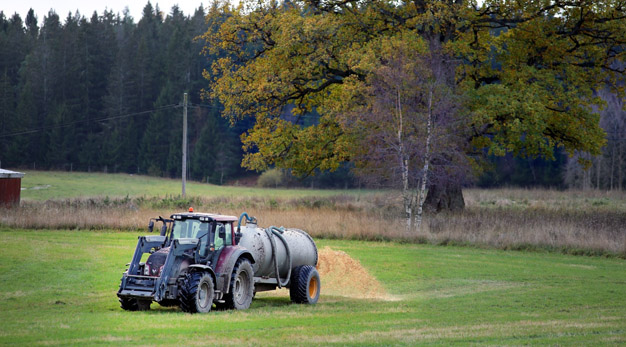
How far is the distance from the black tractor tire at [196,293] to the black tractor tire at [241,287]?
66cm

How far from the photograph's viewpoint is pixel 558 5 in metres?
38.3

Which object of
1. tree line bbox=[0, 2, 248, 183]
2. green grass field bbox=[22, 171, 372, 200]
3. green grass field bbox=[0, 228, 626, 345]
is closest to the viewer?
green grass field bbox=[0, 228, 626, 345]

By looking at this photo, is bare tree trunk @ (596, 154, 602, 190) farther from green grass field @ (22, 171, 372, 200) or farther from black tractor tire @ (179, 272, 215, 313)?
black tractor tire @ (179, 272, 215, 313)

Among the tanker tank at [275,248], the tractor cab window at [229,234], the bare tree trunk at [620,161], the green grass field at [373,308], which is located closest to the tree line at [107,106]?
the bare tree trunk at [620,161]

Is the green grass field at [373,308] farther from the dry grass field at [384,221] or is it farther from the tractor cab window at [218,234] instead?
the dry grass field at [384,221]

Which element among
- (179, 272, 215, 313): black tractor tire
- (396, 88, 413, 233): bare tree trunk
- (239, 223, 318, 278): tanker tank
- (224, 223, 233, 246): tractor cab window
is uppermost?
(396, 88, 413, 233): bare tree trunk

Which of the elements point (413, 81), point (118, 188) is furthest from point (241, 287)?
point (118, 188)

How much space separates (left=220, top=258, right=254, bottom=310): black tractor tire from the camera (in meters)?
15.4

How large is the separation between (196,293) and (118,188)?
203 feet

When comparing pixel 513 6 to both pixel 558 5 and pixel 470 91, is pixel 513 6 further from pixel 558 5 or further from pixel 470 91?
pixel 470 91

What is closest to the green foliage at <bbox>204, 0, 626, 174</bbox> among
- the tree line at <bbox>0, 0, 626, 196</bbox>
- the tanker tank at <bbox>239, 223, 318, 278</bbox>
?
the tree line at <bbox>0, 0, 626, 196</bbox>

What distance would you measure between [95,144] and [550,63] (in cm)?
7060

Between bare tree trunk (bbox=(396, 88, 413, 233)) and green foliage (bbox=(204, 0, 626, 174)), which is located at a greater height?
green foliage (bbox=(204, 0, 626, 174))

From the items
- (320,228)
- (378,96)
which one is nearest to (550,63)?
(378,96)
